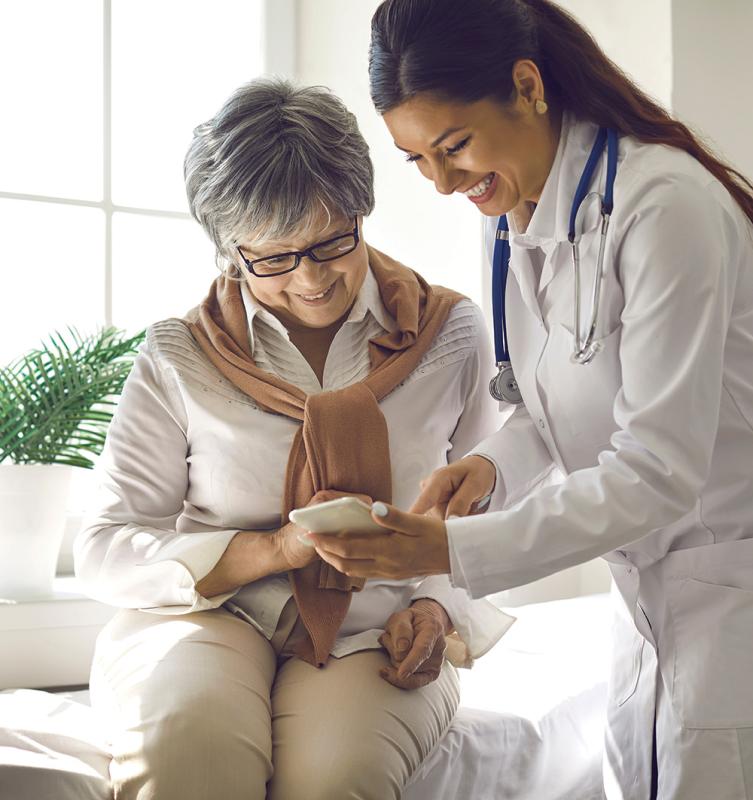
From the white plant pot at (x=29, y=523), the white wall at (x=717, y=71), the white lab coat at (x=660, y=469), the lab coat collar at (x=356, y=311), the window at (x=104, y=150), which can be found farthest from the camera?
the window at (x=104, y=150)

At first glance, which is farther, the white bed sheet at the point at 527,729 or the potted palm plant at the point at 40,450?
the potted palm plant at the point at 40,450

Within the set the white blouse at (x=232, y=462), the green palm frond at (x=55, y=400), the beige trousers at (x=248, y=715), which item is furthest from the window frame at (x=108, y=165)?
the beige trousers at (x=248, y=715)

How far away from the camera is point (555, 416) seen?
1419mm

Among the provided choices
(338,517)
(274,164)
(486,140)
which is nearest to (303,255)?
(274,164)

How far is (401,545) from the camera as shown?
121 cm

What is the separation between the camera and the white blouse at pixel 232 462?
1.61 metres

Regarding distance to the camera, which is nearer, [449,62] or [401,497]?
[449,62]

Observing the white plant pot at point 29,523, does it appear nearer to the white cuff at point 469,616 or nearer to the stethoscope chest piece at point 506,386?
the white cuff at point 469,616

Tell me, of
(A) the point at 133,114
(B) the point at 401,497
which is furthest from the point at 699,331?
(A) the point at 133,114

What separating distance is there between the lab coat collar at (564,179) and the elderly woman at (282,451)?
393mm

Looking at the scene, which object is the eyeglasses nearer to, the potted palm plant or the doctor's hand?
the doctor's hand

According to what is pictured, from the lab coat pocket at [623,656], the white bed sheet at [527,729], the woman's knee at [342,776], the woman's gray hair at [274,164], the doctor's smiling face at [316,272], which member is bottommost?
the white bed sheet at [527,729]

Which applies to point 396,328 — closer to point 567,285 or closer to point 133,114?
point 567,285

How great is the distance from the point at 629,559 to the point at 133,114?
5.93 ft
